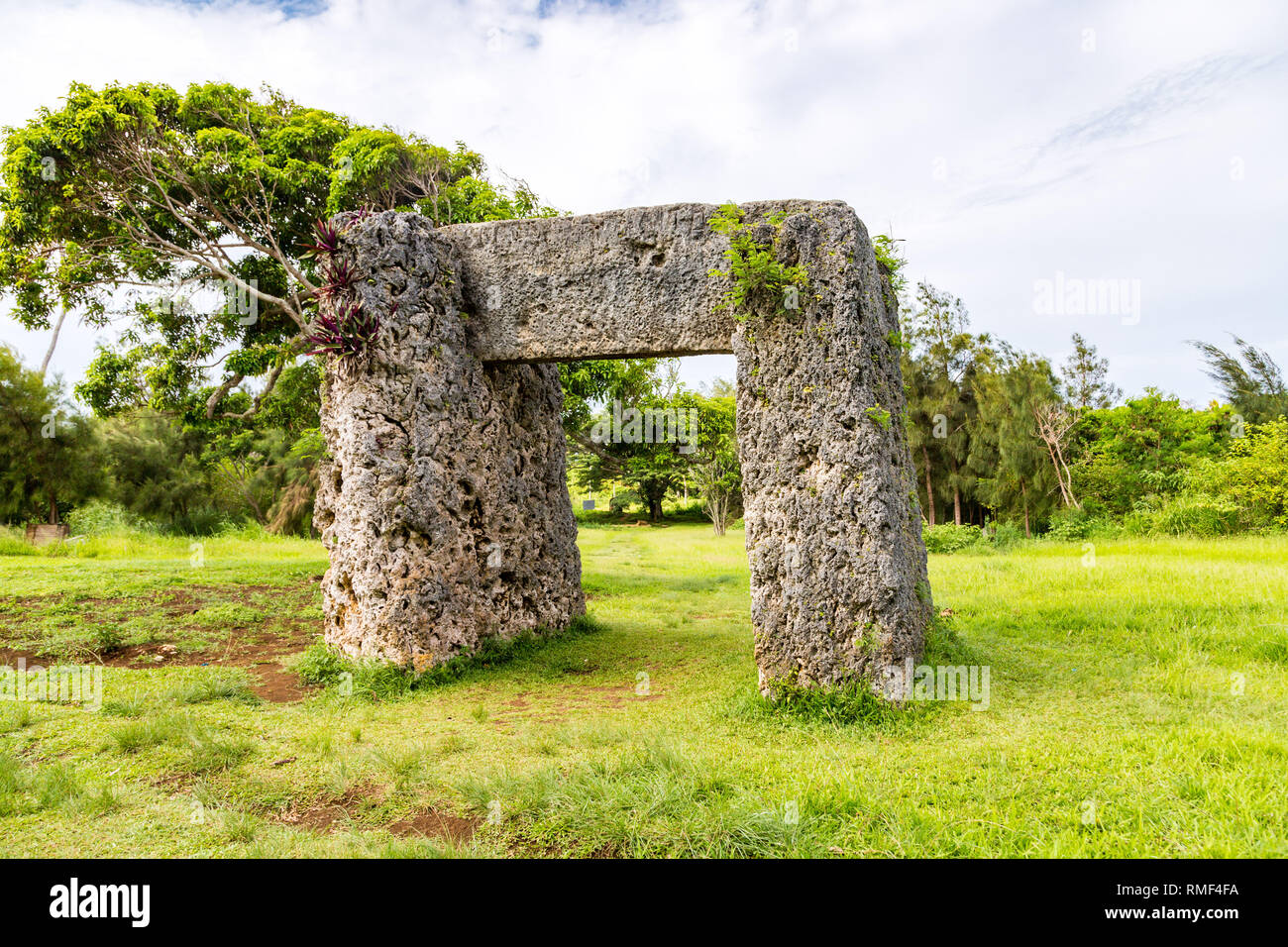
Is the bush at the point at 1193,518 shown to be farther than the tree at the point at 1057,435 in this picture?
No

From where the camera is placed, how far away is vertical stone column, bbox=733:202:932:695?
216 inches

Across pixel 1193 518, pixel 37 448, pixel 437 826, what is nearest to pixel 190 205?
pixel 37 448

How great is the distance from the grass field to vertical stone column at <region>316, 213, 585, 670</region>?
0.65m

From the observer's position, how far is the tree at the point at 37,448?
17125mm

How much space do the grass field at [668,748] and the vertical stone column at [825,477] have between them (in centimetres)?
52

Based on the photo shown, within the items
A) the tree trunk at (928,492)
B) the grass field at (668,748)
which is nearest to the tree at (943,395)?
the tree trunk at (928,492)

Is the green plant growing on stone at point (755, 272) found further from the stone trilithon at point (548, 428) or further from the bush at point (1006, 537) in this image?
the bush at point (1006, 537)

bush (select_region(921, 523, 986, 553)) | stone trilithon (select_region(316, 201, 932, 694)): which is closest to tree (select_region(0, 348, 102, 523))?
stone trilithon (select_region(316, 201, 932, 694))

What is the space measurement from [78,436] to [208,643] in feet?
44.7

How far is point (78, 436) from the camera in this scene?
59.4 ft

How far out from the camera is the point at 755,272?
590 centimetres

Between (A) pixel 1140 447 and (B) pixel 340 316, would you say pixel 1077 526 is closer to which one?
(A) pixel 1140 447

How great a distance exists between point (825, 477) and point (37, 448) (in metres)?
19.4
